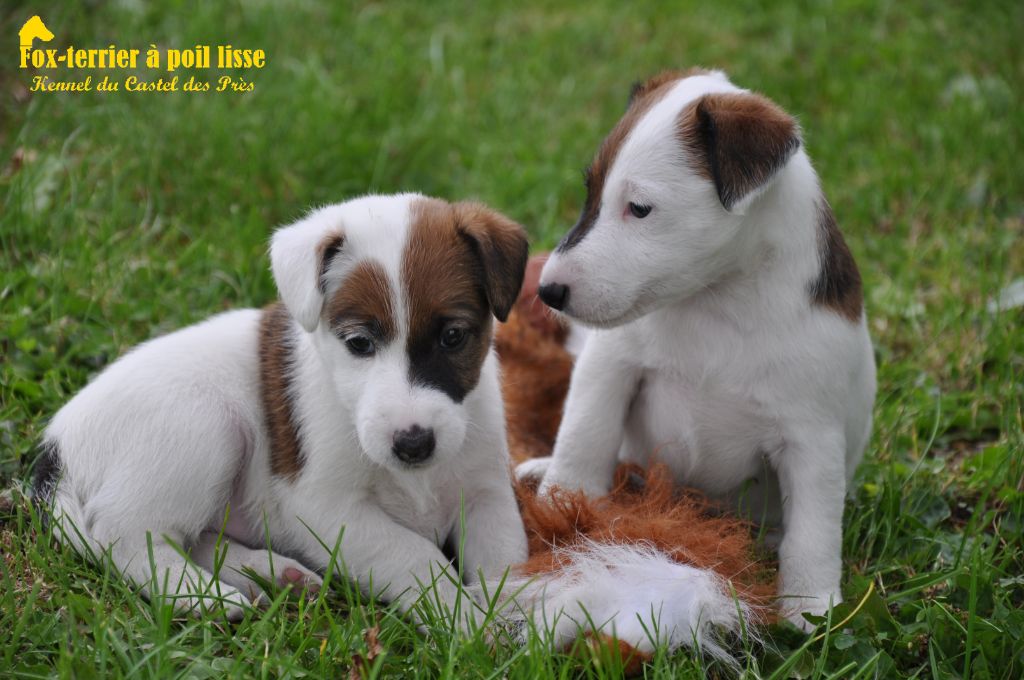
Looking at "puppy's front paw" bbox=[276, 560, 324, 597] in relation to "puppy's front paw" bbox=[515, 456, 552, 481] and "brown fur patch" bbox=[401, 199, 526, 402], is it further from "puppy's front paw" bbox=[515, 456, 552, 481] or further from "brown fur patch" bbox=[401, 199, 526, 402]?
"puppy's front paw" bbox=[515, 456, 552, 481]

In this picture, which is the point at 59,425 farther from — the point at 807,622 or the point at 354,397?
the point at 807,622

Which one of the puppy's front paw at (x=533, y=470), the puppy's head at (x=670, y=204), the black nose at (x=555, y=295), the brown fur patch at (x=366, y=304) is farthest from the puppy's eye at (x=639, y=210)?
the puppy's front paw at (x=533, y=470)

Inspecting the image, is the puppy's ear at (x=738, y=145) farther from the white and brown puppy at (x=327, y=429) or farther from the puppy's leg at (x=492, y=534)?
the puppy's leg at (x=492, y=534)

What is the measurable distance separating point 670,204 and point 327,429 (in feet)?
4.61

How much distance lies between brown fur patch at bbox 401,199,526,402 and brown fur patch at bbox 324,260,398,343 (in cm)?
7

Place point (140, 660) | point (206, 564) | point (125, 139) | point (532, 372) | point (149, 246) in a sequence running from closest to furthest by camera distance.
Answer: point (140, 660)
point (206, 564)
point (532, 372)
point (149, 246)
point (125, 139)

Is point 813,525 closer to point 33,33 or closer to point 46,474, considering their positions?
point 46,474

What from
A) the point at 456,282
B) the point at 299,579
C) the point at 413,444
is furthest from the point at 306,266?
the point at 299,579

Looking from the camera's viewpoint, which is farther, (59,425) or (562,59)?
(562,59)

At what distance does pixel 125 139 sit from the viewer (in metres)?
6.36

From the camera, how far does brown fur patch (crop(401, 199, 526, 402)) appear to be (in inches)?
142

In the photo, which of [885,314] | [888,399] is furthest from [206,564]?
[885,314]

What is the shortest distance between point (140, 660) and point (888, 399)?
3.68 meters

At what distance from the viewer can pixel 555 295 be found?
3754 millimetres
